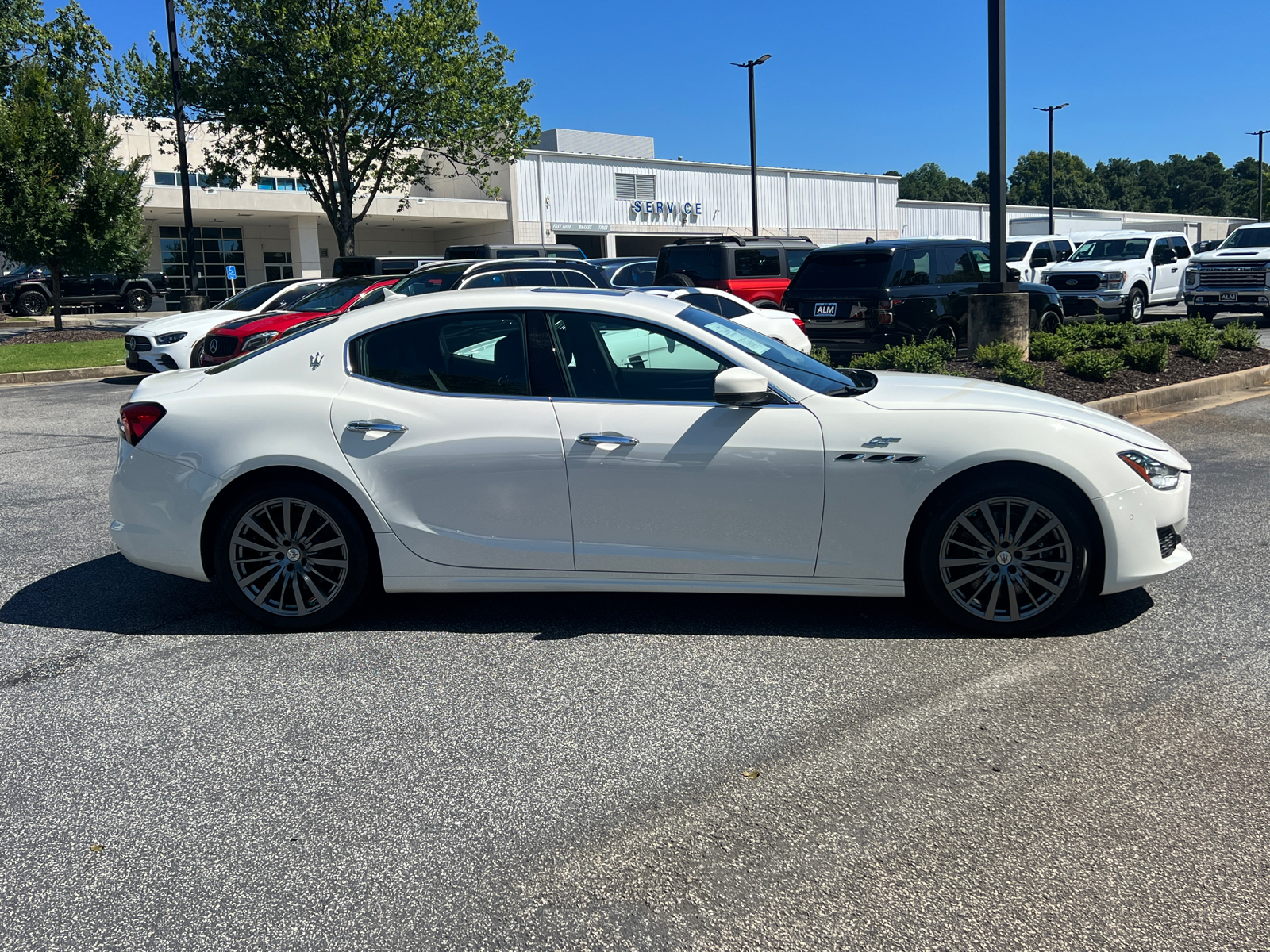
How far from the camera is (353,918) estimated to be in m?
2.83

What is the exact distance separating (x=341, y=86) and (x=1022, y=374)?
2157 cm

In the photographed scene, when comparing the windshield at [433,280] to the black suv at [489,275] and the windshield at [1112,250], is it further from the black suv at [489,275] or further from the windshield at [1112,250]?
the windshield at [1112,250]

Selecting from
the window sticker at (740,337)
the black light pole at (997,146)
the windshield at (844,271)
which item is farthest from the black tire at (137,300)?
the window sticker at (740,337)

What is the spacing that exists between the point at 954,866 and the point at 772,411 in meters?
2.22

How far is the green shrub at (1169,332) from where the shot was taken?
13683mm

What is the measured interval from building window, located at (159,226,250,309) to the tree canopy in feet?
368

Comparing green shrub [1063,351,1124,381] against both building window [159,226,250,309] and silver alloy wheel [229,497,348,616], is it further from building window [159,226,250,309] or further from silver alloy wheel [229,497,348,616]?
building window [159,226,250,309]

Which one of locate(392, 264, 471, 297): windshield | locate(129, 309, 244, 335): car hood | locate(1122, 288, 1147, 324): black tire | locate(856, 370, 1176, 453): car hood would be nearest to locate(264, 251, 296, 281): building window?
locate(129, 309, 244, 335): car hood

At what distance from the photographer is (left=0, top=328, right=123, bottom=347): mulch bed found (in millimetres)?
24484

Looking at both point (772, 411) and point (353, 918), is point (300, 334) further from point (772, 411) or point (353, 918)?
point (353, 918)

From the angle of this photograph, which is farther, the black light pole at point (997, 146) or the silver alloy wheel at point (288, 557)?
the black light pole at point (997, 146)

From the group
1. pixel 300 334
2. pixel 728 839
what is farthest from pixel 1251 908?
pixel 300 334

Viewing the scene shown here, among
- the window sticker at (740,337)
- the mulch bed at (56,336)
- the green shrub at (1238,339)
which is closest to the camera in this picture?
the window sticker at (740,337)

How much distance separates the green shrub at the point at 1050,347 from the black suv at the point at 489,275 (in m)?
6.22
